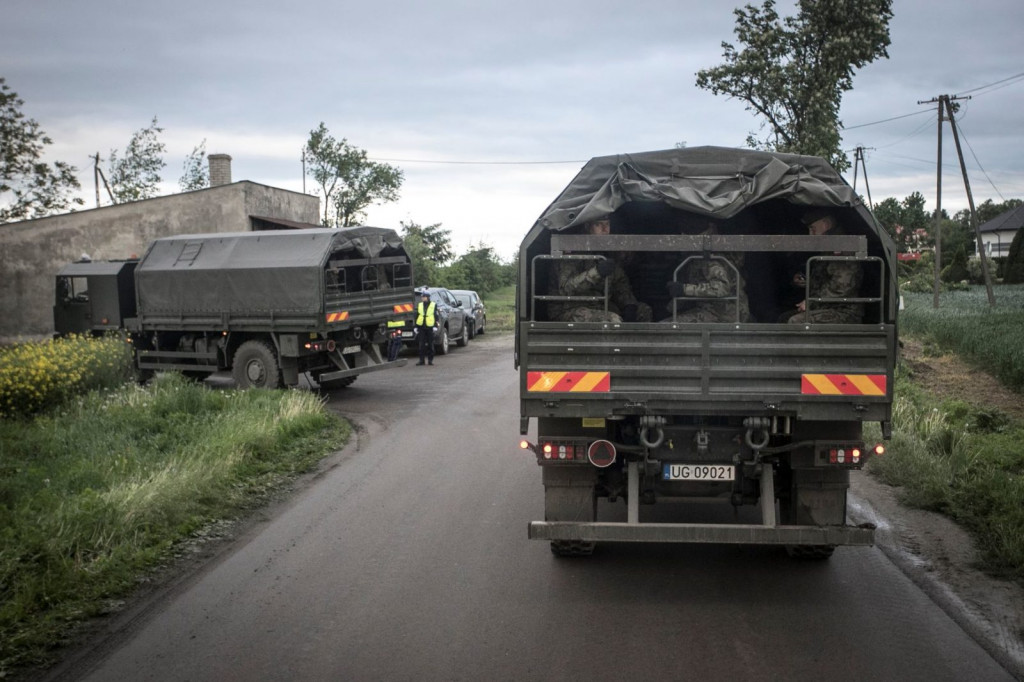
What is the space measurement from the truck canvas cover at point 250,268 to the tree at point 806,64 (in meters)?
20.1

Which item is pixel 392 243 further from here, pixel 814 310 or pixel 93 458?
pixel 814 310

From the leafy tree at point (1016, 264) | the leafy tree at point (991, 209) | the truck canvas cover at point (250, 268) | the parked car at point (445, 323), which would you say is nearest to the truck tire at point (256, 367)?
the truck canvas cover at point (250, 268)

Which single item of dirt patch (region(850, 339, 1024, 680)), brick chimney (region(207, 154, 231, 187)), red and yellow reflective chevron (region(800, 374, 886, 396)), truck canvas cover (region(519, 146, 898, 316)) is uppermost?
brick chimney (region(207, 154, 231, 187))

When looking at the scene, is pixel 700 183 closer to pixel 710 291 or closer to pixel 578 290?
pixel 710 291

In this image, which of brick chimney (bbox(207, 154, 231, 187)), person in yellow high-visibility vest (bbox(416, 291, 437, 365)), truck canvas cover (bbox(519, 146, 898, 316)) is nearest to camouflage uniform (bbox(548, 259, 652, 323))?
truck canvas cover (bbox(519, 146, 898, 316))

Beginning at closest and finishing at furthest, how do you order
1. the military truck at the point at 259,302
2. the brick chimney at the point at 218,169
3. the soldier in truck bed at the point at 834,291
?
1. the soldier in truck bed at the point at 834,291
2. the military truck at the point at 259,302
3. the brick chimney at the point at 218,169

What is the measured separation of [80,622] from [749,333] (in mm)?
4321

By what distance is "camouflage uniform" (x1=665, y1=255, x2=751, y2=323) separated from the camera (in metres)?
6.29

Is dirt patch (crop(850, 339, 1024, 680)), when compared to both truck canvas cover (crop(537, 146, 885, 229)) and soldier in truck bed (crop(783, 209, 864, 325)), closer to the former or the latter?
soldier in truck bed (crop(783, 209, 864, 325))

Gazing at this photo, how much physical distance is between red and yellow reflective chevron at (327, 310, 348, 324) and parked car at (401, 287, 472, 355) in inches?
271

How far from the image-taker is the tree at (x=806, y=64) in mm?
31062

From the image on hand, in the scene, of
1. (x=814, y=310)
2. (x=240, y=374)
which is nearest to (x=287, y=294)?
(x=240, y=374)

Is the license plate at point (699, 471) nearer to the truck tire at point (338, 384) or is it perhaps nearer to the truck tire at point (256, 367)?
the truck tire at point (256, 367)

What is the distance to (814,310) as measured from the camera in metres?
6.39
